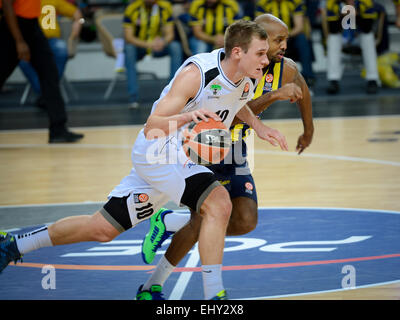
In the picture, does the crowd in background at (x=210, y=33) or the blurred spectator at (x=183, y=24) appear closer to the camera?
the crowd in background at (x=210, y=33)

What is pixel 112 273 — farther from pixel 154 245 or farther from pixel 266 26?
pixel 266 26

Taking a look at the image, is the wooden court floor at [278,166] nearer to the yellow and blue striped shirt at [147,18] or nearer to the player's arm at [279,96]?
the player's arm at [279,96]

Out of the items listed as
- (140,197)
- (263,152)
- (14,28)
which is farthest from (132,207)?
(263,152)

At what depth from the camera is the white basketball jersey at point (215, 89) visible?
4.04 m

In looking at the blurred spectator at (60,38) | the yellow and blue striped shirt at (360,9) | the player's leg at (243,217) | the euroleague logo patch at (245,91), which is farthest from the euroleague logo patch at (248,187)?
the yellow and blue striped shirt at (360,9)

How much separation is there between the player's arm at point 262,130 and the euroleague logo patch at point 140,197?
68cm

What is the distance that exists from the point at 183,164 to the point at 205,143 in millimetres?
161

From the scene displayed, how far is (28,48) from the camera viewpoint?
8.58 m

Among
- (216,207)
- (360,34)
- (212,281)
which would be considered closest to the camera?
(212,281)

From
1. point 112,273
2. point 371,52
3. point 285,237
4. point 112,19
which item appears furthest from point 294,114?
point 112,273

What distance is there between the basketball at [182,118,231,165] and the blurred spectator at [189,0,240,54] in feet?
25.9

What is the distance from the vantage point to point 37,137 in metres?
10.4

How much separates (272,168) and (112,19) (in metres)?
6.16

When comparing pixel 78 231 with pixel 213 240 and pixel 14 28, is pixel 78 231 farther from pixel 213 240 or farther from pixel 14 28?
pixel 14 28
